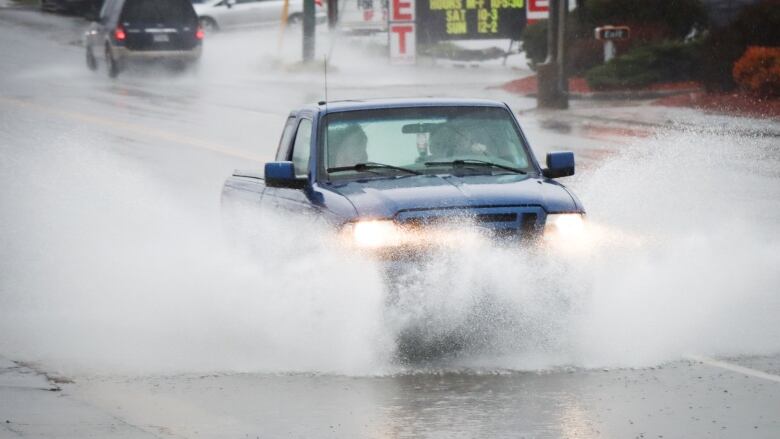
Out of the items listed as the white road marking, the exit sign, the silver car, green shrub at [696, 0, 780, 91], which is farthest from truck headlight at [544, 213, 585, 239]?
the silver car

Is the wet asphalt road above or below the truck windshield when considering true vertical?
below

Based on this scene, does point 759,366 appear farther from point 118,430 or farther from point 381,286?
point 118,430

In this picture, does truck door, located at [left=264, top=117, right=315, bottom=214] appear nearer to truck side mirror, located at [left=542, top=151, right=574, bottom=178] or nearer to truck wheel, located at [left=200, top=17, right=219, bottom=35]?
truck side mirror, located at [left=542, top=151, right=574, bottom=178]

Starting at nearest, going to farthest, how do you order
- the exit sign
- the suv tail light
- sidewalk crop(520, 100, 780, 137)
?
sidewalk crop(520, 100, 780, 137) < the exit sign < the suv tail light

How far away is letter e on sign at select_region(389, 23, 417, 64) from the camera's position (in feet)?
138

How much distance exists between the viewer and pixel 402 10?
42.7 metres

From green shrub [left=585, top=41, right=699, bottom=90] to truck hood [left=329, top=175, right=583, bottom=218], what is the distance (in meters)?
24.6

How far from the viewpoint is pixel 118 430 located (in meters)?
7.78

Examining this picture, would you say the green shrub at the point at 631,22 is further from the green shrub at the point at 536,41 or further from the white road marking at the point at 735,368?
the white road marking at the point at 735,368

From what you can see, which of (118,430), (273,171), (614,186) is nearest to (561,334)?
(273,171)

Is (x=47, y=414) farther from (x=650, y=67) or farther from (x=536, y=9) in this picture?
(x=536, y=9)

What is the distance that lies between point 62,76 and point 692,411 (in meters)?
34.7

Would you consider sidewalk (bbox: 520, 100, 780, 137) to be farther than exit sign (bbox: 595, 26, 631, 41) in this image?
No

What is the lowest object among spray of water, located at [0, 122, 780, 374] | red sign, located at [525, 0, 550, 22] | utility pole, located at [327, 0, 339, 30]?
utility pole, located at [327, 0, 339, 30]
